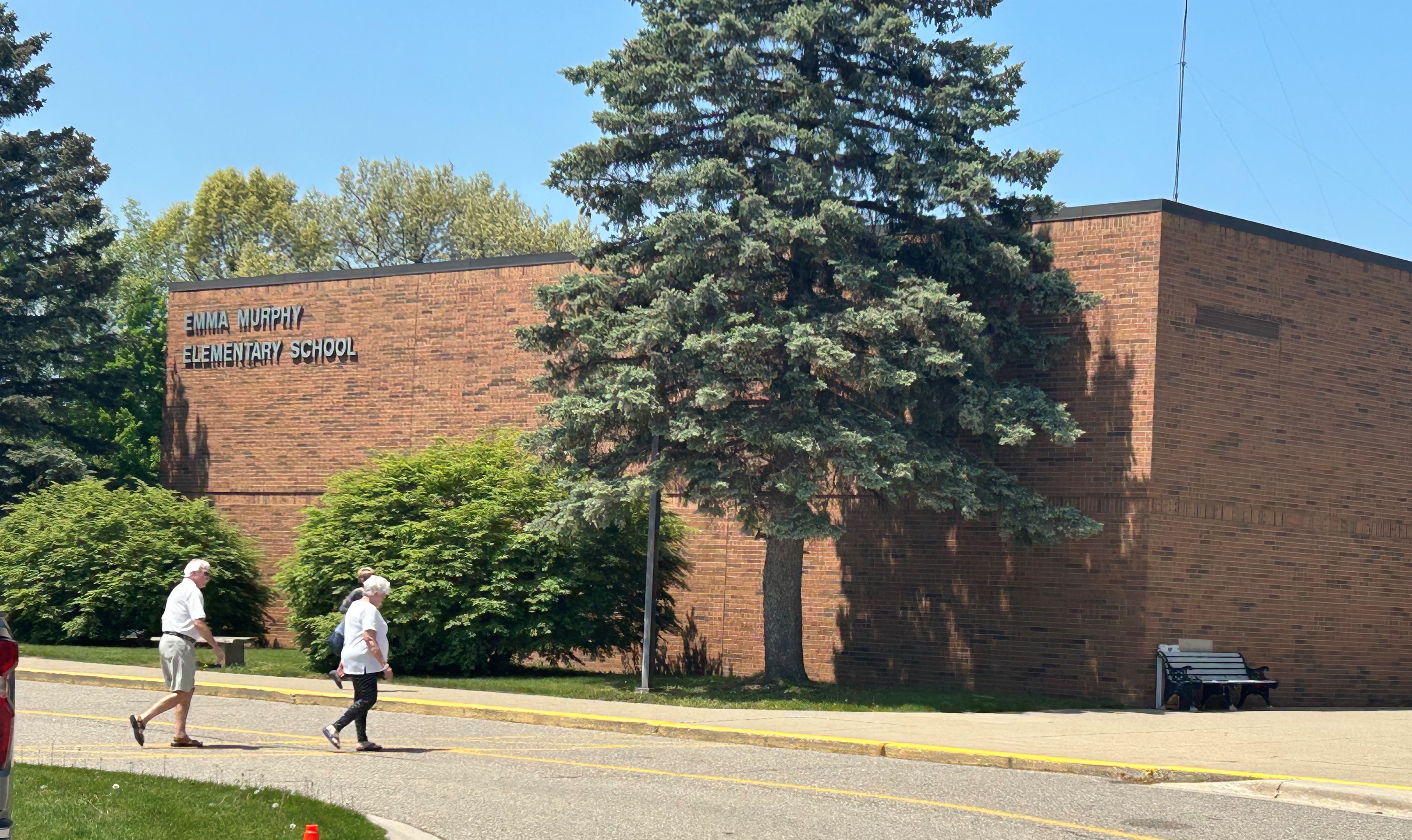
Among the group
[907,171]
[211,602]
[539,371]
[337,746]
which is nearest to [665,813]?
[337,746]

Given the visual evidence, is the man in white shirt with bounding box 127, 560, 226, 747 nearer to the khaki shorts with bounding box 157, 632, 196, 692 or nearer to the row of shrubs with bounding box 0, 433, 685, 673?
the khaki shorts with bounding box 157, 632, 196, 692

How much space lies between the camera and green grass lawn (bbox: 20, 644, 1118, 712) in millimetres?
21984

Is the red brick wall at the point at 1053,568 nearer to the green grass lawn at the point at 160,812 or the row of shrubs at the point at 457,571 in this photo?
the row of shrubs at the point at 457,571

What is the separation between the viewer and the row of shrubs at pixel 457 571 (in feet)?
83.6

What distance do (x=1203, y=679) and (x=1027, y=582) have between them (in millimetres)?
2926

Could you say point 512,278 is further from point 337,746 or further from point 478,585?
point 337,746

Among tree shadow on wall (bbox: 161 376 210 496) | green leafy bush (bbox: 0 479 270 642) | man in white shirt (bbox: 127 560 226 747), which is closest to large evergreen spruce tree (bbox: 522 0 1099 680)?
man in white shirt (bbox: 127 560 226 747)

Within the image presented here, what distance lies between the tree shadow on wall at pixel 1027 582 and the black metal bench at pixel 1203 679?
0.50m

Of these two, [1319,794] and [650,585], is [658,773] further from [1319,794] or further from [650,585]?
[650,585]

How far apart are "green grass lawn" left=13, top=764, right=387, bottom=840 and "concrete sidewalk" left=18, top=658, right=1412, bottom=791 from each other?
7.57 metres

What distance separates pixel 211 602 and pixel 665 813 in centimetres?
2100

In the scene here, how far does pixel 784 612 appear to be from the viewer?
23.9 meters

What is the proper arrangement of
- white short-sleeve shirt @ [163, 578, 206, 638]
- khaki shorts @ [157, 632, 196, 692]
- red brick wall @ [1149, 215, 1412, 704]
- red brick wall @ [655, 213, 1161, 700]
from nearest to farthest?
khaki shorts @ [157, 632, 196, 692], white short-sleeve shirt @ [163, 578, 206, 638], red brick wall @ [655, 213, 1161, 700], red brick wall @ [1149, 215, 1412, 704]

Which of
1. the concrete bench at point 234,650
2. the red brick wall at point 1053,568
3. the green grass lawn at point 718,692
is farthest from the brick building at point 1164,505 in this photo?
the concrete bench at point 234,650
